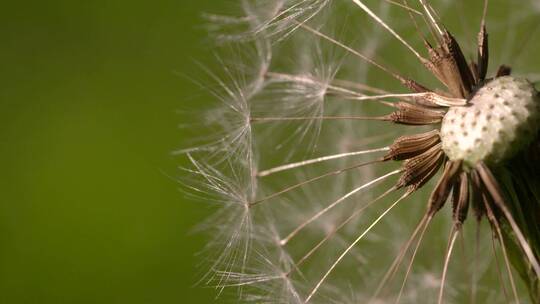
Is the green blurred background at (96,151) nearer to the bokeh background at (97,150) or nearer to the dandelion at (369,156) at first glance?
the bokeh background at (97,150)

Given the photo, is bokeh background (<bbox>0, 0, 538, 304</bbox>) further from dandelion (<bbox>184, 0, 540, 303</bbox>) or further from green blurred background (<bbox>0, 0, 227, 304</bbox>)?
dandelion (<bbox>184, 0, 540, 303</bbox>)

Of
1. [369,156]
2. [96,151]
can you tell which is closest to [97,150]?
[96,151]

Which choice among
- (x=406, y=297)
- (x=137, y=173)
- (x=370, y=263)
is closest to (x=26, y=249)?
(x=137, y=173)

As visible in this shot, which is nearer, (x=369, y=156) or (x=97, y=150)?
(x=369, y=156)

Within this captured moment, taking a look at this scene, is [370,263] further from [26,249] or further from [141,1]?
A: [141,1]

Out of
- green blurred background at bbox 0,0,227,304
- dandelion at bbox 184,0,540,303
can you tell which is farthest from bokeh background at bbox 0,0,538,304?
dandelion at bbox 184,0,540,303

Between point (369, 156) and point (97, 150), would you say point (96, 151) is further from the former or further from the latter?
point (369, 156)
